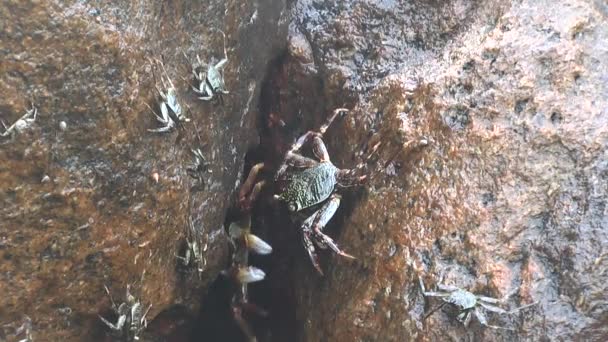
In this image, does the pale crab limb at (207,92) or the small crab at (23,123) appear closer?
the small crab at (23,123)

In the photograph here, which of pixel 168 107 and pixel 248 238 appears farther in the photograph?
pixel 248 238

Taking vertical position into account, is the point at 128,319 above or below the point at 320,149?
below

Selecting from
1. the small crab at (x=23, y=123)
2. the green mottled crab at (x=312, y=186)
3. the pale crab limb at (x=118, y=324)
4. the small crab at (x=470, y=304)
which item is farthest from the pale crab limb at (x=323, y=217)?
the small crab at (x=23, y=123)

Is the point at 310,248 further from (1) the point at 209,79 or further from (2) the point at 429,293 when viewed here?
(1) the point at 209,79

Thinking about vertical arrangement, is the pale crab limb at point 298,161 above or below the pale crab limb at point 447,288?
above

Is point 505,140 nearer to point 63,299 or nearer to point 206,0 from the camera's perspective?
point 206,0

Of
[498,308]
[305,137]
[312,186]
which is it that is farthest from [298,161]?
[498,308]

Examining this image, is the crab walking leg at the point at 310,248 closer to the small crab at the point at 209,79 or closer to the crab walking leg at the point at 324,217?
the crab walking leg at the point at 324,217
